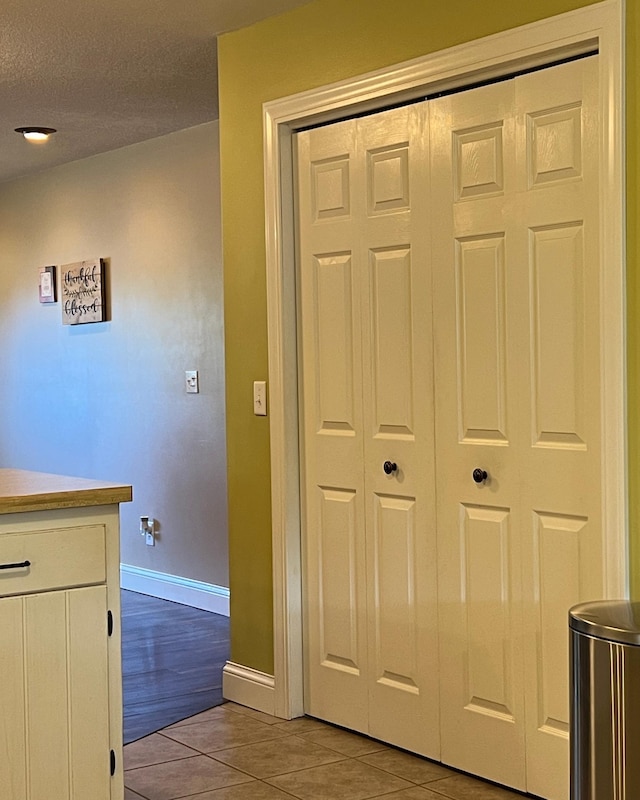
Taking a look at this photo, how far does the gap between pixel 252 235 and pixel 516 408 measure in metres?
1.31

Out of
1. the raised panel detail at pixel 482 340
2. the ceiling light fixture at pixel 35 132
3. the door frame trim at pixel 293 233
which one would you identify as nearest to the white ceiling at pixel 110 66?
the ceiling light fixture at pixel 35 132

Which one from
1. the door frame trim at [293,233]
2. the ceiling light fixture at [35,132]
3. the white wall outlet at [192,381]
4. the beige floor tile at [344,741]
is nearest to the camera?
the door frame trim at [293,233]

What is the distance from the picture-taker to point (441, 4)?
3182 mm

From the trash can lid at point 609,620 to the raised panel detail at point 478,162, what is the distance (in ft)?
3.90

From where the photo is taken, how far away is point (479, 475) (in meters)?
3.14

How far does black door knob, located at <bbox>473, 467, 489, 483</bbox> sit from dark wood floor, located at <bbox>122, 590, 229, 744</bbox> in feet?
4.80

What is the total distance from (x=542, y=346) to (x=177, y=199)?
126 inches

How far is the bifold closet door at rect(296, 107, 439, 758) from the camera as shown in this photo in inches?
131

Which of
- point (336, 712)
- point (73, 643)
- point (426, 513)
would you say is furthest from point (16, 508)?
point (336, 712)

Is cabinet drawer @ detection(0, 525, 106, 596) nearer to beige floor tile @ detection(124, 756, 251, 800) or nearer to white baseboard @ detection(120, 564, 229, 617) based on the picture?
beige floor tile @ detection(124, 756, 251, 800)

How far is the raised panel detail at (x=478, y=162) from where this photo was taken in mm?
3072

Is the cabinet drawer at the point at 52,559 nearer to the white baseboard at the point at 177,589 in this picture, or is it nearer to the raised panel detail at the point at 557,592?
the raised panel detail at the point at 557,592

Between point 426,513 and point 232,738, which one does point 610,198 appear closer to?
point 426,513

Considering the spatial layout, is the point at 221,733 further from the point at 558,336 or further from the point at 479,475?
the point at 558,336
